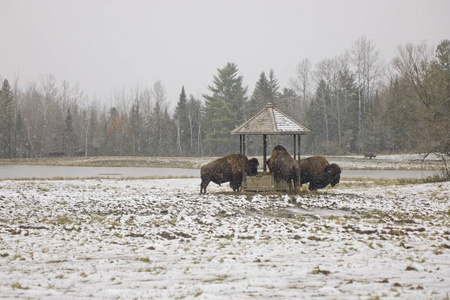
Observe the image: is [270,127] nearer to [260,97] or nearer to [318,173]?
[318,173]

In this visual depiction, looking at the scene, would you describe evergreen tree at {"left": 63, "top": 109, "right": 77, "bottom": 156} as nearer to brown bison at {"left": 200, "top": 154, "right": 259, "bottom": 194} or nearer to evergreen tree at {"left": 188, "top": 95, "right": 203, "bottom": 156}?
evergreen tree at {"left": 188, "top": 95, "right": 203, "bottom": 156}

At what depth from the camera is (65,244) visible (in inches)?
358

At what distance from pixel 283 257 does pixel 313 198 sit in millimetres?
9799

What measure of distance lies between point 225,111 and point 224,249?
57.2 m

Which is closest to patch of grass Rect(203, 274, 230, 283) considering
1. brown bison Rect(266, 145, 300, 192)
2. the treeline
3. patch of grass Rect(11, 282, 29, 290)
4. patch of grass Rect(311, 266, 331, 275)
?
patch of grass Rect(311, 266, 331, 275)

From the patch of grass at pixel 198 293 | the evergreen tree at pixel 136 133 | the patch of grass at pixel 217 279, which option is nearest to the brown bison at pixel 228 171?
the patch of grass at pixel 217 279

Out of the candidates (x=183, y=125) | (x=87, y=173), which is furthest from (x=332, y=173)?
(x=183, y=125)

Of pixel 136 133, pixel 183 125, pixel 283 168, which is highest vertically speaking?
pixel 183 125

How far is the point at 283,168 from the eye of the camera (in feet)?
62.4

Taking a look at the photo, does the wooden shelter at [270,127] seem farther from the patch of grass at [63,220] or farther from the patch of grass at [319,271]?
the patch of grass at [319,271]

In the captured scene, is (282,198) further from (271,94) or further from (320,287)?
(271,94)

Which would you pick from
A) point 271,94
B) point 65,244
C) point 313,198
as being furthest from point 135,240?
point 271,94

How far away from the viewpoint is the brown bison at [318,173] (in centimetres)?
2006

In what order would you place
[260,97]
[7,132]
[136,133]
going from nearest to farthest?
[260,97]
[7,132]
[136,133]
